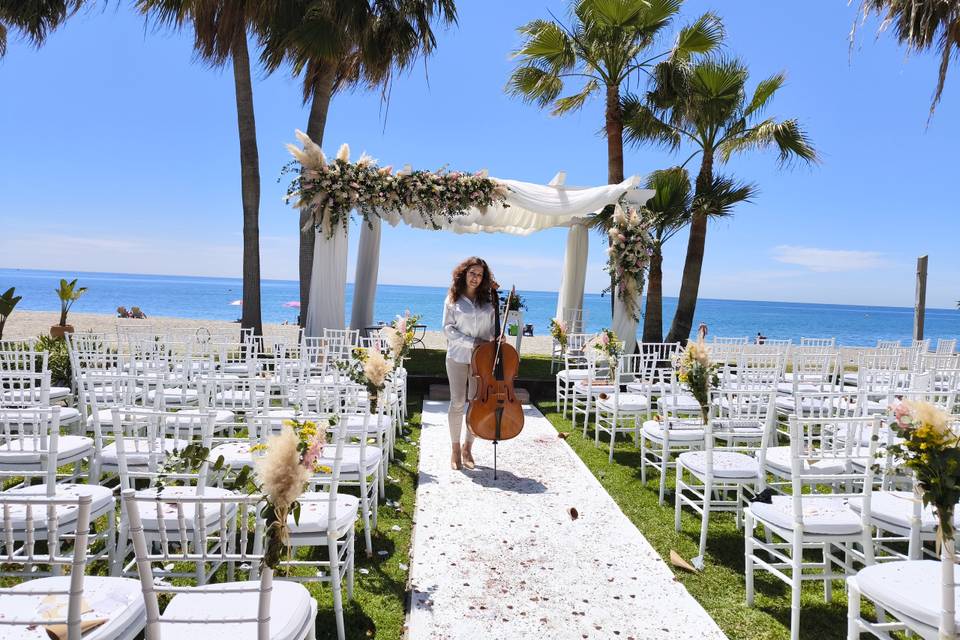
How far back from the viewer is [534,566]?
11.4ft

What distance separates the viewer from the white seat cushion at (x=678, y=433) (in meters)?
4.56

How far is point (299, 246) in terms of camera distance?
1142 cm

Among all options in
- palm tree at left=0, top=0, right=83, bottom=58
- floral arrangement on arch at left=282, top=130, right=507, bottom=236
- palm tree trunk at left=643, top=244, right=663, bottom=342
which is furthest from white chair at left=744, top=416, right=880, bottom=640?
palm tree at left=0, top=0, right=83, bottom=58

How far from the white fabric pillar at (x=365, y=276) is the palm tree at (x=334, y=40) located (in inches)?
38.0

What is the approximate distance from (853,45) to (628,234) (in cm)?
405

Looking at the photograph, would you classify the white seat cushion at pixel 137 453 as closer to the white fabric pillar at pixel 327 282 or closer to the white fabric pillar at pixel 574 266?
the white fabric pillar at pixel 327 282

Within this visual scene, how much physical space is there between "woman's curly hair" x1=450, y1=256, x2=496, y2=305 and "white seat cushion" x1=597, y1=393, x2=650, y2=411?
1692 millimetres

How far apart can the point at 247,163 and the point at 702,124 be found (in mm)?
9078

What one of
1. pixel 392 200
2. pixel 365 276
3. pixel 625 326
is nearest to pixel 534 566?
pixel 392 200

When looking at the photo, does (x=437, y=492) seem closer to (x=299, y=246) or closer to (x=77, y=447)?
(x=77, y=447)

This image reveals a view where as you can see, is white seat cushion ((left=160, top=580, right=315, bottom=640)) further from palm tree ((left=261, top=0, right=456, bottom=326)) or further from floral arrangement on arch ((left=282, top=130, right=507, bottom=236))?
palm tree ((left=261, top=0, right=456, bottom=326))

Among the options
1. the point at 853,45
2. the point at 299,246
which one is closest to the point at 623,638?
the point at 853,45

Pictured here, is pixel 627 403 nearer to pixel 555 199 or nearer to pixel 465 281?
pixel 465 281

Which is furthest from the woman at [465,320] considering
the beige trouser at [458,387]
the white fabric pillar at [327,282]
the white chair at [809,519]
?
the white fabric pillar at [327,282]
